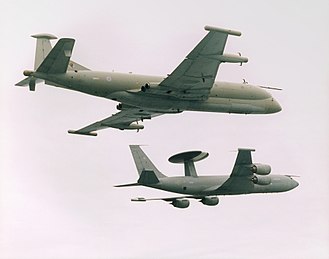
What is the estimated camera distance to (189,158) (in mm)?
117062

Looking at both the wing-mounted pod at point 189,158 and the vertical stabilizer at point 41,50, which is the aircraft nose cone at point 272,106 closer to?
the wing-mounted pod at point 189,158

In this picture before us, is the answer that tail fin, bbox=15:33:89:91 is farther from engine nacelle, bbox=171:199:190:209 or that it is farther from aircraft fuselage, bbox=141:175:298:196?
engine nacelle, bbox=171:199:190:209

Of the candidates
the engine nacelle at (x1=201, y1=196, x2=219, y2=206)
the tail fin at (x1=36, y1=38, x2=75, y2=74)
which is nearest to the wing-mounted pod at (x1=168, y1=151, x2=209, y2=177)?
the engine nacelle at (x1=201, y1=196, x2=219, y2=206)

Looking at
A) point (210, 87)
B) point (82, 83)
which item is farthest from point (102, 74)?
point (210, 87)

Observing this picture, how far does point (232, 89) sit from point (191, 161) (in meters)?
14.7

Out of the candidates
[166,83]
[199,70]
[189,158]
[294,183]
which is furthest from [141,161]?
[199,70]

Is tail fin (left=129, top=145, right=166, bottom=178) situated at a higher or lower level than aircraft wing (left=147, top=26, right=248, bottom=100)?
lower

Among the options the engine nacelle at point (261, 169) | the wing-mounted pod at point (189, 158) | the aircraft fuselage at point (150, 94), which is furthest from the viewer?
the wing-mounted pod at point (189, 158)

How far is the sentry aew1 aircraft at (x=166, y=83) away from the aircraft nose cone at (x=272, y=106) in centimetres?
18

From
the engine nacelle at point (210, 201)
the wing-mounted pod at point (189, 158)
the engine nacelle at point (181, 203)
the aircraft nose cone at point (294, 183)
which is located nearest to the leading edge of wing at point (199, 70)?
the engine nacelle at point (210, 201)

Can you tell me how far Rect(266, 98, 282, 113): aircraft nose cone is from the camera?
10675 cm

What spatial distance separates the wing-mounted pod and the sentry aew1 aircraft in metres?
11.8

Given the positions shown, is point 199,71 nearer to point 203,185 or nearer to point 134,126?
point 134,126

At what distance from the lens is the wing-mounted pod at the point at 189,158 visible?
116188 millimetres
